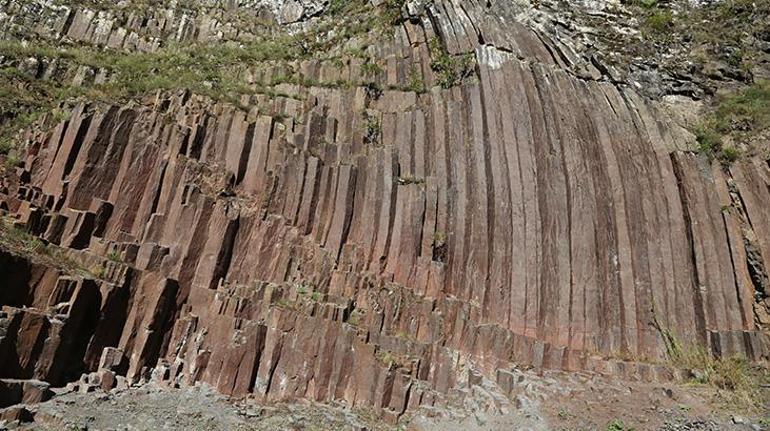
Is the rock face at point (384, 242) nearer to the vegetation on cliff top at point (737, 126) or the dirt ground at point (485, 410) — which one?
the dirt ground at point (485, 410)

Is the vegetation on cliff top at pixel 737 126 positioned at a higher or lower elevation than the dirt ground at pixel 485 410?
higher

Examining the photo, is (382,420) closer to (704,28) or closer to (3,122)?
(3,122)

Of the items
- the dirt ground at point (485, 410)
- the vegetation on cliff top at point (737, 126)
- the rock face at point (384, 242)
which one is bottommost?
the dirt ground at point (485, 410)

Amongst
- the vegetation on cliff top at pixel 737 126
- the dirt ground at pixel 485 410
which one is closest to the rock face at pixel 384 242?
the dirt ground at pixel 485 410

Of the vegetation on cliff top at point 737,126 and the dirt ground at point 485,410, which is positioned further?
the vegetation on cliff top at point 737,126

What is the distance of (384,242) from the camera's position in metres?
14.4

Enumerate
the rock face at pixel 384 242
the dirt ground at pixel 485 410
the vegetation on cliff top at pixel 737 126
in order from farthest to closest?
the vegetation on cliff top at pixel 737 126, the rock face at pixel 384 242, the dirt ground at pixel 485 410

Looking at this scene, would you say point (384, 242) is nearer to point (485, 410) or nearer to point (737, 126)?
point (485, 410)

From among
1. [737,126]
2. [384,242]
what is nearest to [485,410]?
[384,242]

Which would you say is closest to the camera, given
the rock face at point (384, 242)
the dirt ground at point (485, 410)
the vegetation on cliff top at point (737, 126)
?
the dirt ground at point (485, 410)

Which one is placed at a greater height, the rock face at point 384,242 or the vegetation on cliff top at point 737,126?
the vegetation on cliff top at point 737,126

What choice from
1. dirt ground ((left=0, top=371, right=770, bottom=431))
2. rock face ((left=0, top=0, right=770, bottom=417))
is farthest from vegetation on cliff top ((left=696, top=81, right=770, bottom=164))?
dirt ground ((left=0, top=371, right=770, bottom=431))

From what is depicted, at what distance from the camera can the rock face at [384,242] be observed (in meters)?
11.4

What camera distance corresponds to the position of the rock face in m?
11.4
